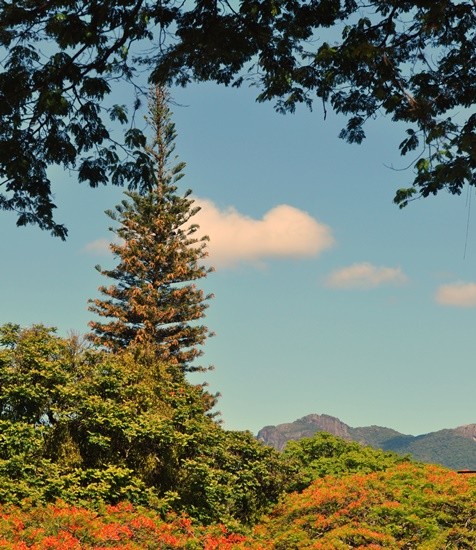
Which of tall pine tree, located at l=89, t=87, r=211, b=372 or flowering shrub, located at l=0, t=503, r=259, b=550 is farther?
tall pine tree, located at l=89, t=87, r=211, b=372

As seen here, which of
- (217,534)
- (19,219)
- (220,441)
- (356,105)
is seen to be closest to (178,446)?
(220,441)

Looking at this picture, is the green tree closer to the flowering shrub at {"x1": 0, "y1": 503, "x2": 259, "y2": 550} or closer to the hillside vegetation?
the hillside vegetation

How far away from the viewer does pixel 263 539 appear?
42.5 feet

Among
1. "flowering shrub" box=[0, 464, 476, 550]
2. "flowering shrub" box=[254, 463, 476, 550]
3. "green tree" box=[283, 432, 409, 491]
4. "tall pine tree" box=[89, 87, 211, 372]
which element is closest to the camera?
"flowering shrub" box=[0, 464, 476, 550]

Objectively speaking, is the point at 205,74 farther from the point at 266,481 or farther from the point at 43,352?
the point at 266,481

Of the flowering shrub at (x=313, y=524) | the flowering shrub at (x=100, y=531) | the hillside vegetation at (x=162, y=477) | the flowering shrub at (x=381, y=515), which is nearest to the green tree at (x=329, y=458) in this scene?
the hillside vegetation at (x=162, y=477)

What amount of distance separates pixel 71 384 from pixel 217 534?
14.1 feet

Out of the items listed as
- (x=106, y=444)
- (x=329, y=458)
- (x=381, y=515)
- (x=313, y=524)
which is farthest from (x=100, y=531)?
(x=329, y=458)

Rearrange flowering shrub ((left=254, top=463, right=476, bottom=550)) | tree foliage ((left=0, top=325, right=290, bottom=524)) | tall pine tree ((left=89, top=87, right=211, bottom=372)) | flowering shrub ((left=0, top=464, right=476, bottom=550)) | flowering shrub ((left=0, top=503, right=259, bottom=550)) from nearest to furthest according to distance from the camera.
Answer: flowering shrub ((left=0, top=503, right=259, bottom=550)), flowering shrub ((left=0, top=464, right=476, bottom=550)), flowering shrub ((left=254, top=463, right=476, bottom=550)), tree foliage ((left=0, top=325, right=290, bottom=524)), tall pine tree ((left=89, top=87, right=211, bottom=372))

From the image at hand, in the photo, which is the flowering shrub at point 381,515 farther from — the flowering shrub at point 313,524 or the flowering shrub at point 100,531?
the flowering shrub at point 100,531

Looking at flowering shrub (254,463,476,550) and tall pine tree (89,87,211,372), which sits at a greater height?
tall pine tree (89,87,211,372)

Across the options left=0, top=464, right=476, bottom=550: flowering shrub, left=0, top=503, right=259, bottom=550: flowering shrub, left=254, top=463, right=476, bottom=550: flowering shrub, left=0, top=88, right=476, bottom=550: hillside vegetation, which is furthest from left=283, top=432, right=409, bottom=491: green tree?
left=0, top=503, right=259, bottom=550: flowering shrub

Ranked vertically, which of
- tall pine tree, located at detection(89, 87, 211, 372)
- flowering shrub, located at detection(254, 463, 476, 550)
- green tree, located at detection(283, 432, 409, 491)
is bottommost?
flowering shrub, located at detection(254, 463, 476, 550)

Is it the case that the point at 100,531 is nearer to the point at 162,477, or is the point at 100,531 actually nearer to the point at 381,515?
the point at 162,477
